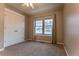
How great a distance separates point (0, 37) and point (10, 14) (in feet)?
3.48

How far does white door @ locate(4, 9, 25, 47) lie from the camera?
9.85 ft

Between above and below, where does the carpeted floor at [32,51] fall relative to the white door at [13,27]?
below

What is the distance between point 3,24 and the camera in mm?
2820

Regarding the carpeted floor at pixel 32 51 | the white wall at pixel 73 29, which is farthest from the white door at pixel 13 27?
the white wall at pixel 73 29

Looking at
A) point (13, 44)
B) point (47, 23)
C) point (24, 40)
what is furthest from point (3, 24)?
point (47, 23)

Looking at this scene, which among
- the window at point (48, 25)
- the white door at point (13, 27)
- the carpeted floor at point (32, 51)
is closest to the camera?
the carpeted floor at point (32, 51)

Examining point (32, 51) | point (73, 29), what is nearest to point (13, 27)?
point (32, 51)

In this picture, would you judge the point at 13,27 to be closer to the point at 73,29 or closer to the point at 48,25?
the point at 48,25

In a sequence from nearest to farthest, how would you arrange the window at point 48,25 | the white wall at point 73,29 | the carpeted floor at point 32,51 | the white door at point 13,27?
the white wall at point 73,29
the carpeted floor at point 32,51
the white door at point 13,27
the window at point 48,25

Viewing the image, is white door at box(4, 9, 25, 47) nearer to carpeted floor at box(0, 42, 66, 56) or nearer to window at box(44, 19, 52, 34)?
carpeted floor at box(0, 42, 66, 56)

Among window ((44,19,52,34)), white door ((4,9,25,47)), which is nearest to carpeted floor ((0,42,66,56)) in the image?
white door ((4,9,25,47))

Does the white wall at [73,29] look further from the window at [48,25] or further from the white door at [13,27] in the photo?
the white door at [13,27]

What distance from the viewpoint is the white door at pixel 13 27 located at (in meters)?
3.00

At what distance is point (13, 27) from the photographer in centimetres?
335
